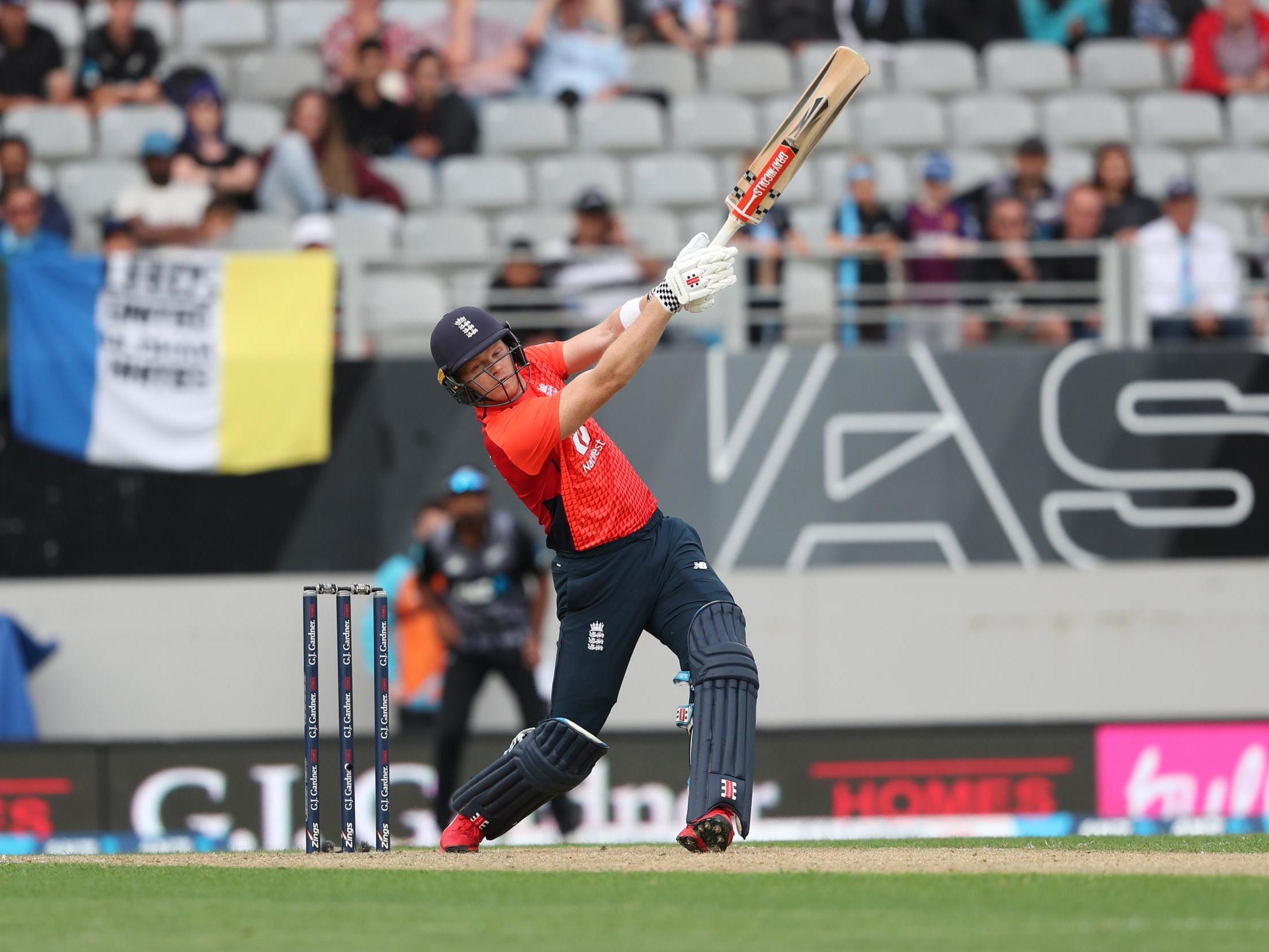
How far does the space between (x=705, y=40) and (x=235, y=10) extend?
356 cm

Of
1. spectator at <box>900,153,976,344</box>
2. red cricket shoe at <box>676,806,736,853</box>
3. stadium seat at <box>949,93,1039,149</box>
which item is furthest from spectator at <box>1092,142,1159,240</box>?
red cricket shoe at <box>676,806,736,853</box>

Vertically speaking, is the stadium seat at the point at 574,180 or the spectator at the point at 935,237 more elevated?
the stadium seat at the point at 574,180

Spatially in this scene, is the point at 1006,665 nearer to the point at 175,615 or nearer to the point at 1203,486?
the point at 1203,486

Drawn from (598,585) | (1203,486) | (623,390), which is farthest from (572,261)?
(598,585)

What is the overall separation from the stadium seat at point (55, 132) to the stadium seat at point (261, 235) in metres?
1.35

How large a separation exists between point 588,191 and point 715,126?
1935 millimetres

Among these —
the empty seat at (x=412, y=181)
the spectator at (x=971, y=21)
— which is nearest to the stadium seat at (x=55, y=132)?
the empty seat at (x=412, y=181)

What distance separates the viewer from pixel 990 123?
15.4 m

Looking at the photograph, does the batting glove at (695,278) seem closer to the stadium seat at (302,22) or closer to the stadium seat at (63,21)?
the stadium seat at (302,22)

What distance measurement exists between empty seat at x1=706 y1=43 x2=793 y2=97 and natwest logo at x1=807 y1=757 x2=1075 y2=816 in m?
5.65

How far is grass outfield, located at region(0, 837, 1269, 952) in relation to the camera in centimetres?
577

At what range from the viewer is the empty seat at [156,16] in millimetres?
15461

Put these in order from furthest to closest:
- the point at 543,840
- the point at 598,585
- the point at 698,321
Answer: the point at 698,321 → the point at 543,840 → the point at 598,585

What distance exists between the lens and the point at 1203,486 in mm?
13562
